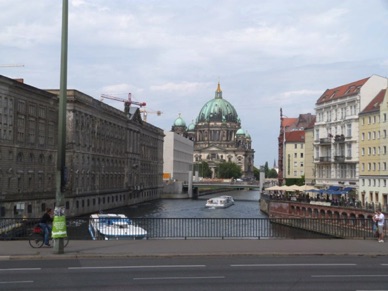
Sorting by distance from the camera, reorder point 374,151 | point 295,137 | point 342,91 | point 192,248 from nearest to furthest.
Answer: point 192,248 < point 374,151 < point 342,91 < point 295,137

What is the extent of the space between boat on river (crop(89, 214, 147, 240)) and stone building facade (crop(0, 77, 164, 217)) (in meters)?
13.1

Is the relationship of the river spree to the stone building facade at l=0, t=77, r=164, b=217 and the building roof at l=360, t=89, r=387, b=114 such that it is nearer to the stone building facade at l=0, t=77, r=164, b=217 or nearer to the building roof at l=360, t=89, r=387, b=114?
the stone building facade at l=0, t=77, r=164, b=217

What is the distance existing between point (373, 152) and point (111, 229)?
50295 mm

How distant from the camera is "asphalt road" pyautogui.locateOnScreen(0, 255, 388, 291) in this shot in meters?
17.9

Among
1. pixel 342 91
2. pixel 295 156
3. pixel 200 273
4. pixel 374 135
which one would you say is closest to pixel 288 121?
pixel 295 156

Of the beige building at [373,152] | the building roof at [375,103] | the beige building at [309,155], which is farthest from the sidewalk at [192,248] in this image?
the beige building at [309,155]

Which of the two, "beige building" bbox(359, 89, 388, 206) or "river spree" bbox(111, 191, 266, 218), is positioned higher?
"beige building" bbox(359, 89, 388, 206)

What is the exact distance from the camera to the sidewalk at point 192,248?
24656mm

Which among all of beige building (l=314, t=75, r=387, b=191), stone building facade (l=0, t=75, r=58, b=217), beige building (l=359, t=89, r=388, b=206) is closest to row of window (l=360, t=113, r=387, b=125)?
beige building (l=359, t=89, r=388, b=206)

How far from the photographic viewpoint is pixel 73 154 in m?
90.9

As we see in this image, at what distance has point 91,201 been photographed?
98.2m

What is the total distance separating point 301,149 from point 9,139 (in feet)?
277

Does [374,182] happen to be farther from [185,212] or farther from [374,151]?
[185,212]

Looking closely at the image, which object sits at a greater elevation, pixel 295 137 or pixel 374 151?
pixel 295 137
